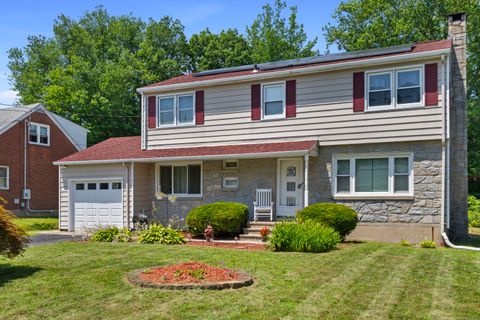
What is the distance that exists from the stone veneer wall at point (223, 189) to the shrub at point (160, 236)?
1.98 metres

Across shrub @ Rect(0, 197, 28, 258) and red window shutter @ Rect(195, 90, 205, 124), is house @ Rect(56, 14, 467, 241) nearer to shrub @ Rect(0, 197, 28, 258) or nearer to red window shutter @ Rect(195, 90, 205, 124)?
red window shutter @ Rect(195, 90, 205, 124)

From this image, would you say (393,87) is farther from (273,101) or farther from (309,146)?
(273,101)

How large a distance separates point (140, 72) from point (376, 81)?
25052 mm

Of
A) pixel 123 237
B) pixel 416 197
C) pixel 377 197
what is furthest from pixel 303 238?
pixel 123 237

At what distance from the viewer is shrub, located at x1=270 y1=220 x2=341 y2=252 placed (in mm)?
10797

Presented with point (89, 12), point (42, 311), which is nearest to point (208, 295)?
point (42, 311)

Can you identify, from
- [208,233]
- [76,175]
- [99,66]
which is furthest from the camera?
[99,66]

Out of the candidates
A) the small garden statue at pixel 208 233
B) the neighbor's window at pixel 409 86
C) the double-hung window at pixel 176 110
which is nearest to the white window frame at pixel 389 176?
the neighbor's window at pixel 409 86

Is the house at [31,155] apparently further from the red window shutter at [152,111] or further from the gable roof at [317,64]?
the gable roof at [317,64]

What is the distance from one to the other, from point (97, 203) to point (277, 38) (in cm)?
→ 2118

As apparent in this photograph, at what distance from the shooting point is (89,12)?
143 feet

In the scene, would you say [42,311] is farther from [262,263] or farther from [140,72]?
[140,72]

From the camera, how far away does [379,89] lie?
1426cm

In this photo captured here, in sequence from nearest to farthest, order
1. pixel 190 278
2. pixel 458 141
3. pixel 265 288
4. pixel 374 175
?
1. pixel 265 288
2. pixel 190 278
3. pixel 374 175
4. pixel 458 141
